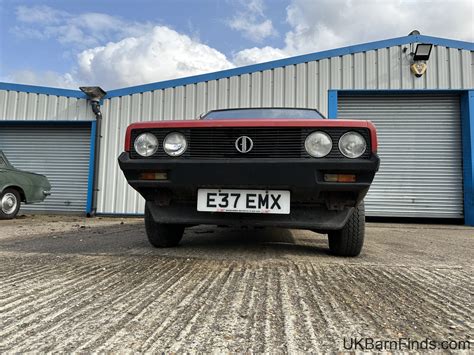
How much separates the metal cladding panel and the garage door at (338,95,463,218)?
6.35 m

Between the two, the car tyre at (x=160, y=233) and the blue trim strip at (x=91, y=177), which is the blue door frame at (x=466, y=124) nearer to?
the car tyre at (x=160, y=233)

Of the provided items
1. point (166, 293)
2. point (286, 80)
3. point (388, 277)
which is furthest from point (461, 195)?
point (166, 293)

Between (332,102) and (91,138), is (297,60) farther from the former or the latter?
(91,138)

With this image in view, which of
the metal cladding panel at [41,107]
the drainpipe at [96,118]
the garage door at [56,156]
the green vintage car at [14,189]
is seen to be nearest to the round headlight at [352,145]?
the drainpipe at [96,118]

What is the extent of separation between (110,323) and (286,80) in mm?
6511

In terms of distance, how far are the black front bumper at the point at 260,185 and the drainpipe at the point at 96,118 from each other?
549cm

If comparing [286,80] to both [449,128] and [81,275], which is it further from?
[81,275]

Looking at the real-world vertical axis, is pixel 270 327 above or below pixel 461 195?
below

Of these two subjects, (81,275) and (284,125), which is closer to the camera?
(81,275)

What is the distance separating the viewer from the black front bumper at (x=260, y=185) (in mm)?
1979

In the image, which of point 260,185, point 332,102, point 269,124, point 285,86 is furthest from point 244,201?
point 332,102

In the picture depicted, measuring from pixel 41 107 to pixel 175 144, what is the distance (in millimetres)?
7178

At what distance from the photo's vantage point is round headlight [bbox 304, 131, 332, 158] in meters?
2.02

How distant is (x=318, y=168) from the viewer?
6.47ft
